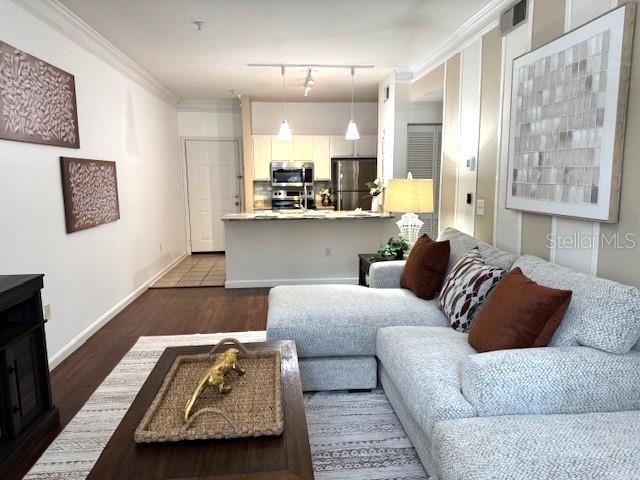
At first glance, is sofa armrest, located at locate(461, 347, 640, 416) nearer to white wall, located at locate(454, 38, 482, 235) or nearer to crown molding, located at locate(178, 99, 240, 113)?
white wall, located at locate(454, 38, 482, 235)

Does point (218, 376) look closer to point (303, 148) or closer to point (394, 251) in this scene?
point (394, 251)

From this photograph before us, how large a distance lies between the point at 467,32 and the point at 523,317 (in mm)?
2650

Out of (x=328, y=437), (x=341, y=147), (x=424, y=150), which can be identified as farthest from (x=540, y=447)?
(x=341, y=147)

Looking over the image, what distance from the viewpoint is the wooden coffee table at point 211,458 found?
1273 millimetres

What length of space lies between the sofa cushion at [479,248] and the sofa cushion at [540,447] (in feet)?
3.82

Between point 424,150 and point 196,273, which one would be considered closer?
point 424,150

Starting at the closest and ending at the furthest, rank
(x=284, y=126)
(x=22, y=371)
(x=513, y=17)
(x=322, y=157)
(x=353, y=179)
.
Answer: (x=22, y=371) → (x=513, y=17) → (x=284, y=126) → (x=353, y=179) → (x=322, y=157)

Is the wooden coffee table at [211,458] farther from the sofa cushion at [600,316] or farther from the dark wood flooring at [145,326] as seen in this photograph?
the sofa cushion at [600,316]

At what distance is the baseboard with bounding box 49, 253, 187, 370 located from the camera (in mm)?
3094

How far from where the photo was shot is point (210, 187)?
24.4 ft

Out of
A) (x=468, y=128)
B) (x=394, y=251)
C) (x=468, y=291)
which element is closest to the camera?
(x=468, y=291)

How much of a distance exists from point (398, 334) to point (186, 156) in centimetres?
598

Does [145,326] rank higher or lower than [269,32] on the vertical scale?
lower

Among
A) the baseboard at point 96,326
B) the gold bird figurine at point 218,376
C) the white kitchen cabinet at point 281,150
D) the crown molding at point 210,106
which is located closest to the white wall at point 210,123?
the crown molding at point 210,106
